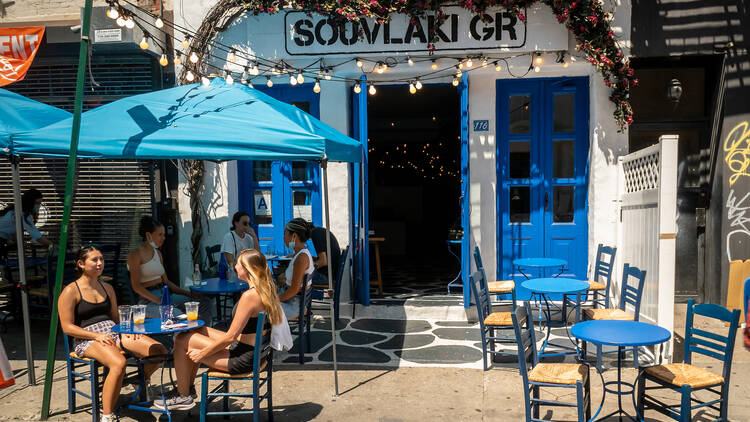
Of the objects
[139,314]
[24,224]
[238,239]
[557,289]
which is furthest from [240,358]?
[24,224]

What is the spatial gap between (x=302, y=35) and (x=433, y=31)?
1820 millimetres

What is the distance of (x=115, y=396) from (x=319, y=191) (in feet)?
15.8

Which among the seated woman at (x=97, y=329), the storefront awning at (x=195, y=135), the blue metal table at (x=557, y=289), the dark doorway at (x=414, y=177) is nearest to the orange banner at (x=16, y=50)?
the storefront awning at (x=195, y=135)

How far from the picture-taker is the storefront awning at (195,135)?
5426mm

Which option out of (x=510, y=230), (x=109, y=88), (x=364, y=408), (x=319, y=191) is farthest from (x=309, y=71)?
A: (x=364, y=408)

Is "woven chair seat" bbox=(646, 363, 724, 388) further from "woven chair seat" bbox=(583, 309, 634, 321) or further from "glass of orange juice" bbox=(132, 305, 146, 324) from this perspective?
"glass of orange juice" bbox=(132, 305, 146, 324)

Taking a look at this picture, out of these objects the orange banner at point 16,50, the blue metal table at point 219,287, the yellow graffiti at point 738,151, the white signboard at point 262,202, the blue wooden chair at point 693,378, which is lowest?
the blue wooden chair at point 693,378

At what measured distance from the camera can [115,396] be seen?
4.75m

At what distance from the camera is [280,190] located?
9.18 m

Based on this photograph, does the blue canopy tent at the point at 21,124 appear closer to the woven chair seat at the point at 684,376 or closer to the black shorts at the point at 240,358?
the black shorts at the point at 240,358

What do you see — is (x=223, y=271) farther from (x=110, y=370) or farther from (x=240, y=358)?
(x=240, y=358)

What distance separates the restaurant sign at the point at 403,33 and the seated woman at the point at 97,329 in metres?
4.70

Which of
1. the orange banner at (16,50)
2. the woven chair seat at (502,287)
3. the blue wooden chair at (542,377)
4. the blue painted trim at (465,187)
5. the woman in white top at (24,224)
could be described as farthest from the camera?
the orange banner at (16,50)

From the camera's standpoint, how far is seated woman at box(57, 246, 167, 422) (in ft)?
15.5
